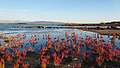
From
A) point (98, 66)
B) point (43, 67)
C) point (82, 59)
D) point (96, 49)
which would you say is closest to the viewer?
point (43, 67)

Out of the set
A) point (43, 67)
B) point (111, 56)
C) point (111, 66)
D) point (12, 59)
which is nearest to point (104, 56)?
point (111, 56)

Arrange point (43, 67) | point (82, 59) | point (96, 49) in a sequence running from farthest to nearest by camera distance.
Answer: point (96, 49)
point (82, 59)
point (43, 67)

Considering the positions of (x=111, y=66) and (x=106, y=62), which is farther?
(x=106, y=62)

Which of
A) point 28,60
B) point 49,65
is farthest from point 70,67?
point 28,60

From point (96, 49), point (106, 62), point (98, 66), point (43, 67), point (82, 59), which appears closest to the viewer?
point (43, 67)

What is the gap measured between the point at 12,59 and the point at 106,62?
8853 millimetres

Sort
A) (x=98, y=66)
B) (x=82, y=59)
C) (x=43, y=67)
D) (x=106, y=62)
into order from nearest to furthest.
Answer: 1. (x=43, y=67)
2. (x=98, y=66)
3. (x=106, y=62)
4. (x=82, y=59)

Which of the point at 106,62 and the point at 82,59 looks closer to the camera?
the point at 106,62

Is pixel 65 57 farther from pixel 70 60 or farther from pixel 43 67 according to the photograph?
pixel 43 67

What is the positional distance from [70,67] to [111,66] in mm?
3454

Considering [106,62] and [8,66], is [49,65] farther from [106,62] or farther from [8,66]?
[106,62]

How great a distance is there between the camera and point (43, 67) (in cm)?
1727

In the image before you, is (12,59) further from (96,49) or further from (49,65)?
(96,49)

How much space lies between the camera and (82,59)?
21297 millimetres
